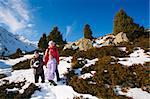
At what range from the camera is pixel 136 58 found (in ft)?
70.1

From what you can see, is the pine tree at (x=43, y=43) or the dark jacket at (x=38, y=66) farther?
the pine tree at (x=43, y=43)

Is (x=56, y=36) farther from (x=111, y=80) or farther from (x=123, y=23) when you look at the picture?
(x=111, y=80)

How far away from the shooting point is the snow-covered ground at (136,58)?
19.8 metres

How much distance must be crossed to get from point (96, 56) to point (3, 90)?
9540 mm

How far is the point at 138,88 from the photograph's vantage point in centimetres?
1512

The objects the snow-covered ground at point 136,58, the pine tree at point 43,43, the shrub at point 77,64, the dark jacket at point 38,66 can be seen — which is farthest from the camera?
the pine tree at point 43,43

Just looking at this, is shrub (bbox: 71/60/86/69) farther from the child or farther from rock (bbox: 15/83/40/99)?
rock (bbox: 15/83/40/99)

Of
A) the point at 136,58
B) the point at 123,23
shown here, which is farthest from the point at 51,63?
the point at 123,23

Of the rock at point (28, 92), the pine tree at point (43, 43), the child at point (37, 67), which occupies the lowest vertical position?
the rock at point (28, 92)

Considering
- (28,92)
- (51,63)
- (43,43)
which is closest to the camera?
(28,92)

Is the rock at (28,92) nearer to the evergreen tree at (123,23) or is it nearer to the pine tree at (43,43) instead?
the evergreen tree at (123,23)

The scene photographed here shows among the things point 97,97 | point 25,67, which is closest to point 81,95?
point 97,97

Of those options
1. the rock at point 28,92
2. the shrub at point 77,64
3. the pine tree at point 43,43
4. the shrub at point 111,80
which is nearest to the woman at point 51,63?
the shrub at point 111,80

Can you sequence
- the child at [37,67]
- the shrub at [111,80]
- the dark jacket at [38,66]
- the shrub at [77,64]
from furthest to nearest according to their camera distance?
1. the shrub at [77,64]
2. the dark jacket at [38,66]
3. the child at [37,67]
4. the shrub at [111,80]
